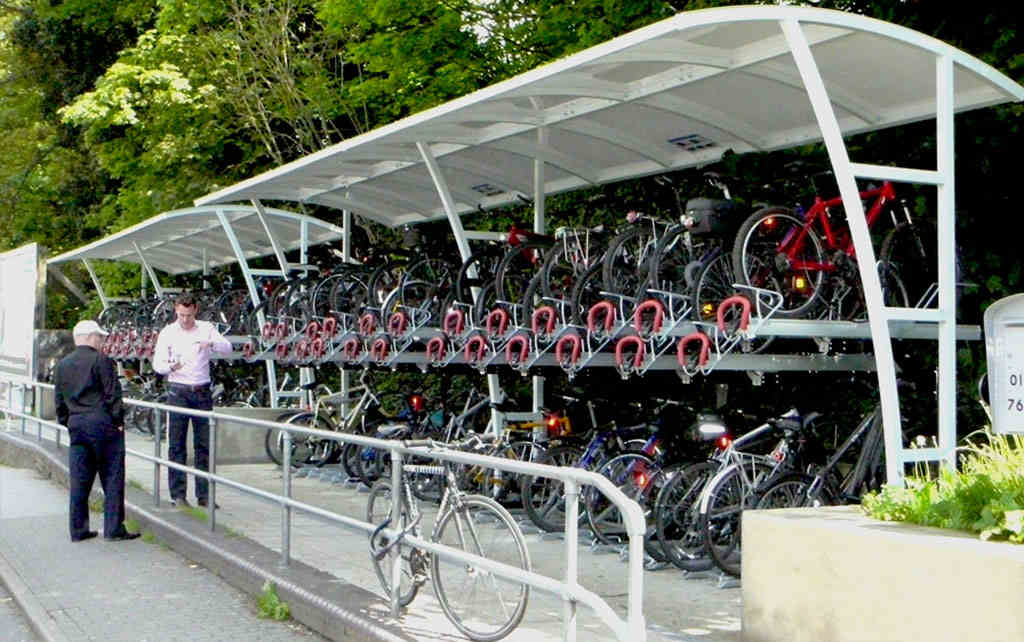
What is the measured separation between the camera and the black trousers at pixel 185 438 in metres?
10.4

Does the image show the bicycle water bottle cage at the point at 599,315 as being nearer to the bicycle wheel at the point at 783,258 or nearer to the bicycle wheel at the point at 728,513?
the bicycle wheel at the point at 783,258

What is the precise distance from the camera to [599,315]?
30.4 ft

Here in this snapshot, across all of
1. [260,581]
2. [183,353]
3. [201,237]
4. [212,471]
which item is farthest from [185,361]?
[201,237]

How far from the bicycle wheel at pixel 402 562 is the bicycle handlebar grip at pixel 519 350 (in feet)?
9.24

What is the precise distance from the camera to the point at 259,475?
1027 cm

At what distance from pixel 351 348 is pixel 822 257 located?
226 inches

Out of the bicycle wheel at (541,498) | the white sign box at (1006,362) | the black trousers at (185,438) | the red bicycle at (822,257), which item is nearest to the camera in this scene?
the white sign box at (1006,362)

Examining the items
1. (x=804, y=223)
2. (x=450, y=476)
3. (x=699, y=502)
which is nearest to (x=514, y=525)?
(x=450, y=476)

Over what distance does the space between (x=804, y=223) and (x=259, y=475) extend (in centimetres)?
429

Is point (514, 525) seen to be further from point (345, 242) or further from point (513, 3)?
point (513, 3)

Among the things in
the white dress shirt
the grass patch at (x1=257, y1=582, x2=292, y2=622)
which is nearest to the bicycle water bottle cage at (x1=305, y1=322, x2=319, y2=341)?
the white dress shirt

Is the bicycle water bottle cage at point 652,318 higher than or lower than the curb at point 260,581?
higher

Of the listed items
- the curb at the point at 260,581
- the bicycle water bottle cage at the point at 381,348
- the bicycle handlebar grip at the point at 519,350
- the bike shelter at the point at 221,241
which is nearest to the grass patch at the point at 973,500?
the curb at the point at 260,581

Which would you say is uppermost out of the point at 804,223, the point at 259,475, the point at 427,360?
the point at 804,223
